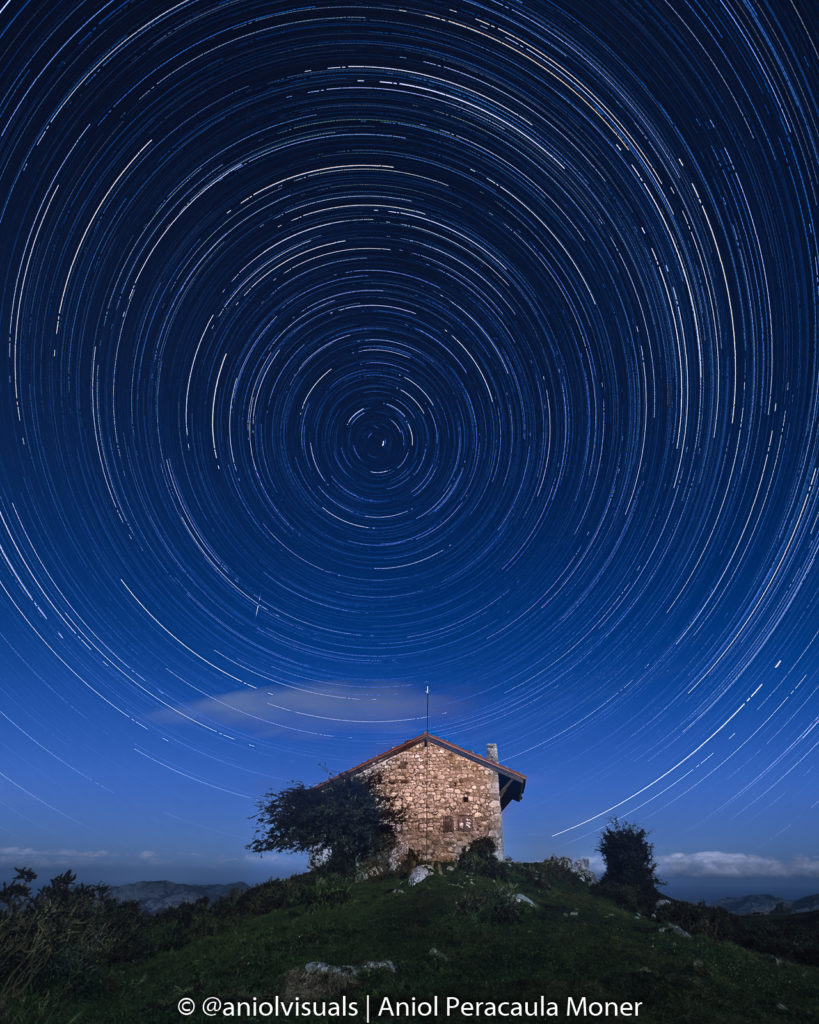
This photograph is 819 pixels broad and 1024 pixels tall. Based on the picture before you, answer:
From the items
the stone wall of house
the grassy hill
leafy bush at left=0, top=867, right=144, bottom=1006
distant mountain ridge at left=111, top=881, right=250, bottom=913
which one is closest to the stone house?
the stone wall of house

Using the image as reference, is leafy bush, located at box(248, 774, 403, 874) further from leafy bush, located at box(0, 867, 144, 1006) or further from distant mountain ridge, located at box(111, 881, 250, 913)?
distant mountain ridge, located at box(111, 881, 250, 913)

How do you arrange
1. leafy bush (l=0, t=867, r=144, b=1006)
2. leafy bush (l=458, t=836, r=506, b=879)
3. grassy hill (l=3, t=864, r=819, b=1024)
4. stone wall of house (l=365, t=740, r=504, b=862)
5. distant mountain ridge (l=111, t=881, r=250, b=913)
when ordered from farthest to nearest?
distant mountain ridge (l=111, t=881, r=250, b=913), stone wall of house (l=365, t=740, r=504, b=862), leafy bush (l=458, t=836, r=506, b=879), leafy bush (l=0, t=867, r=144, b=1006), grassy hill (l=3, t=864, r=819, b=1024)

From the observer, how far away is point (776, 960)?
18500 mm

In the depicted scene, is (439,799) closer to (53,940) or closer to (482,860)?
(482,860)

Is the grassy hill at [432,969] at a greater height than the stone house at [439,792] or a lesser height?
lesser

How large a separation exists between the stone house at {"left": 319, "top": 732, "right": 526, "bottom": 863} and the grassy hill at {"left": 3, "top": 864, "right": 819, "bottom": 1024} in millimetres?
8925

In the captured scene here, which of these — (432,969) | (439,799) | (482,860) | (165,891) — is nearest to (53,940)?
(432,969)

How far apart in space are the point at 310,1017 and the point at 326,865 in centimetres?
1895

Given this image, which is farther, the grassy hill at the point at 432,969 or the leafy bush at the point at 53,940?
the leafy bush at the point at 53,940

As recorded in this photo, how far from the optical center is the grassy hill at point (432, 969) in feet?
41.8

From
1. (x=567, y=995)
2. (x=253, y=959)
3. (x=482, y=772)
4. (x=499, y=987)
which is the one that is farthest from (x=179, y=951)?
(x=482, y=772)

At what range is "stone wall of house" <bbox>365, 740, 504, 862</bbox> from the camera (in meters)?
32.7

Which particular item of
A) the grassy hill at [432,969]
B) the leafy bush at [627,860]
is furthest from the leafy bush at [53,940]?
the leafy bush at [627,860]

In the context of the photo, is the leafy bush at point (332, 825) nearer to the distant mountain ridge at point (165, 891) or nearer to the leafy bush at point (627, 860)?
the leafy bush at point (627, 860)
